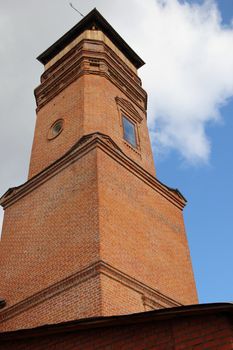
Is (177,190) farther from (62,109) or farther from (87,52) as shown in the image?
(87,52)

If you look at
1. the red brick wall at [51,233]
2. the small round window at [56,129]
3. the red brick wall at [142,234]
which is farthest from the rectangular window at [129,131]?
the red brick wall at [51,233]

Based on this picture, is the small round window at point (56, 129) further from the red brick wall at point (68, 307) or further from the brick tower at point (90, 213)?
the red brick wall at point (68, 307)

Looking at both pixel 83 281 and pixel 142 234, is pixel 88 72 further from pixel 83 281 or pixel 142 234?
pixel 83 281

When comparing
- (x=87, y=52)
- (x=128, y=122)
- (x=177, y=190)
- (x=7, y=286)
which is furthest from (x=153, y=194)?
(x=87, y=52)

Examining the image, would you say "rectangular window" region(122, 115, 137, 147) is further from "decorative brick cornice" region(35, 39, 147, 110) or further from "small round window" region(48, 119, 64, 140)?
"small round window" region(48, 119, 64, 140)

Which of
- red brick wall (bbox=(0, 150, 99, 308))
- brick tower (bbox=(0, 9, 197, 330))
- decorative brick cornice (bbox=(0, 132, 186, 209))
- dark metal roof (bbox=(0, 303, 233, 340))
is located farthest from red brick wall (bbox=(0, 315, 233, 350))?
decorative brick cornice (bbox=(0, 132, 186, 209))

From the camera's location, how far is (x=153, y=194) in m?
12.9

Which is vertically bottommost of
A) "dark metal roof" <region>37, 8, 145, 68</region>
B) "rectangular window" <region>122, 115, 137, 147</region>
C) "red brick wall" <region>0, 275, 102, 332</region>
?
"red brick wall" <region>0, 275, 102, 332</region>

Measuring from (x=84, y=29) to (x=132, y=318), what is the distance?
526 inches

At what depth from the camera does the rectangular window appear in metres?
13.8

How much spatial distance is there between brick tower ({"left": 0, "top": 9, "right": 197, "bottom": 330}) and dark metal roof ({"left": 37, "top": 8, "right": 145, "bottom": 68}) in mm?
886

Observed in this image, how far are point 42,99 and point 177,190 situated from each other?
19.0ft

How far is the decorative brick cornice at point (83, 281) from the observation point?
9.40 meters

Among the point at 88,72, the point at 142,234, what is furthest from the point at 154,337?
the point at 88,72
